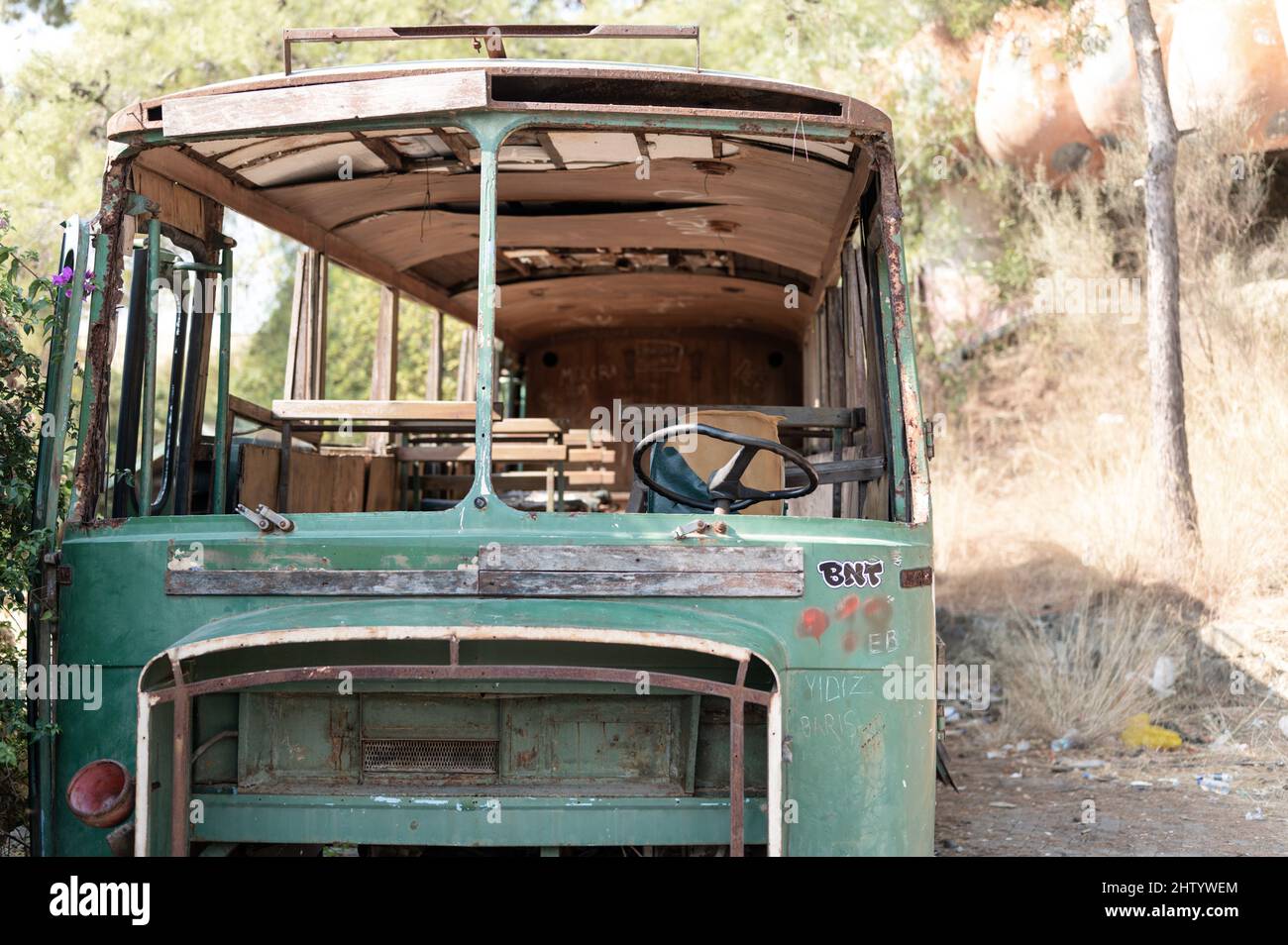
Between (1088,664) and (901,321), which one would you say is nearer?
(901,321)

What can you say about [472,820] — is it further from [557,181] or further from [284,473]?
[557,181]

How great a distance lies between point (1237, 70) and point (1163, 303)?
5.10 meters

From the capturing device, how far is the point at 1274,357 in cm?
1023

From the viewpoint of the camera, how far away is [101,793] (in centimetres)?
326

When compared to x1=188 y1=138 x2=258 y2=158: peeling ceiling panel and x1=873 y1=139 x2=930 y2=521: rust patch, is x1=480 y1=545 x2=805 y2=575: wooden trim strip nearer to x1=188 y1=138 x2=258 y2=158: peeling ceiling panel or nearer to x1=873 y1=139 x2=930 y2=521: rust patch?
x1=873 y1=139 x2=930 y2=521: rust patch

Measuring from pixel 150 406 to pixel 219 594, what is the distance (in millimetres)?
1096

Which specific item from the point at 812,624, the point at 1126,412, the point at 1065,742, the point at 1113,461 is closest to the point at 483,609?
the point at 812,624

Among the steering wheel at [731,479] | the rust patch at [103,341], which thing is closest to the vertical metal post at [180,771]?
the rust patch at [103,341]

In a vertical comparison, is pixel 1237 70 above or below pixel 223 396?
above

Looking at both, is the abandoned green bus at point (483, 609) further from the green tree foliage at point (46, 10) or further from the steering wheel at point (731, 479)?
the green tree foliage at point (46, 10)

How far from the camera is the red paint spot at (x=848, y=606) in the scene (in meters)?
3.39

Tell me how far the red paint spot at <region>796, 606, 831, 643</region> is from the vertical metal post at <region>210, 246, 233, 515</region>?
2339mm

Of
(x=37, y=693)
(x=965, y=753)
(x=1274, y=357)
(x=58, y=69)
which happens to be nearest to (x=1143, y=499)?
(x=1274, y=357)

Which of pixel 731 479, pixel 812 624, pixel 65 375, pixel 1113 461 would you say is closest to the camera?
pixel 812 624
